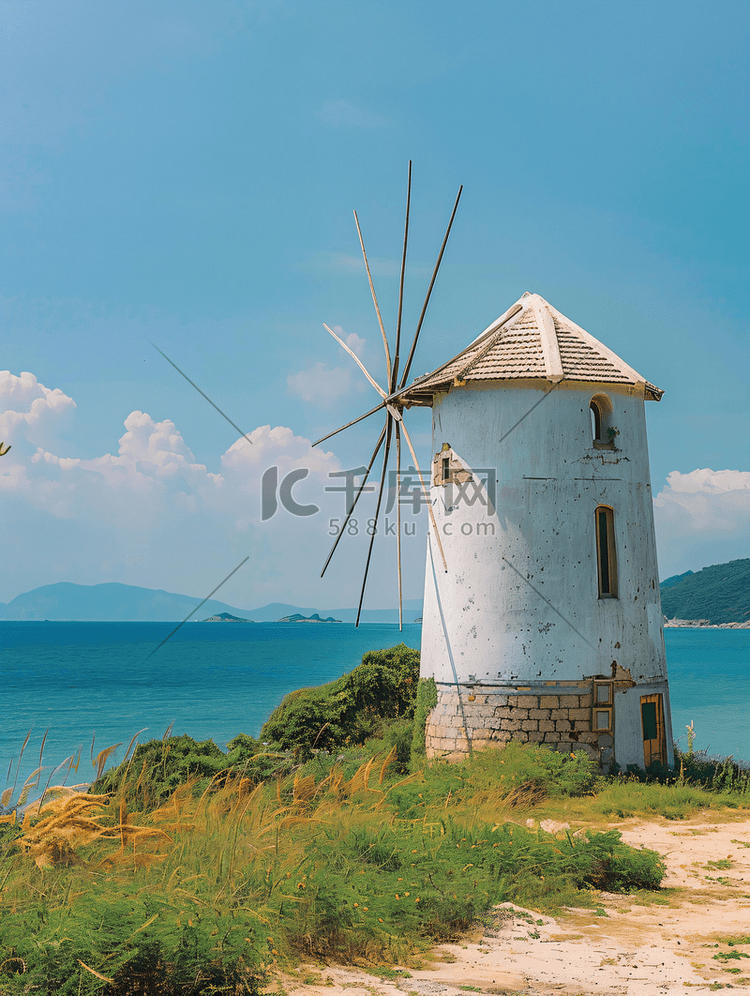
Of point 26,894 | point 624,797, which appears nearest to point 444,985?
point 26,894

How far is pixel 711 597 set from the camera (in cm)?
17388

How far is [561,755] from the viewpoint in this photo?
48.1 feet

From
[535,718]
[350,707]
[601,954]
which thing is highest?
[535,718]

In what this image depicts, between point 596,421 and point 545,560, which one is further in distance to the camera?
point 596,421

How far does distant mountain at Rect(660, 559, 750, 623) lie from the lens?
167m

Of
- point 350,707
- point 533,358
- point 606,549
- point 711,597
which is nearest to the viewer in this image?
point 606,549

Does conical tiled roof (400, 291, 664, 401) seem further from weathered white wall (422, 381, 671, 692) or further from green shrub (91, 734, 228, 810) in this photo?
green shrub (91, 734, 228, 810)

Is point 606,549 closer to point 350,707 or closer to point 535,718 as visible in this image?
point 535,718

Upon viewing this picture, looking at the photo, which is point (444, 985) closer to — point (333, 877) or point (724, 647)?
point (333, 877)

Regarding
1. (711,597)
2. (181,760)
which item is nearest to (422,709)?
(181,760)

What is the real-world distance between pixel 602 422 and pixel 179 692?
52809 mm

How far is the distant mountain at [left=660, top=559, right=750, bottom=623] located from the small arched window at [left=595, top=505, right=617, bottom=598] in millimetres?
161302

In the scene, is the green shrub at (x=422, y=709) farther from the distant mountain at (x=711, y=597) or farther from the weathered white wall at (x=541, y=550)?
the distant mountain at (x=711, y=597)

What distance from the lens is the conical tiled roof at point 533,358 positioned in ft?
53.1
